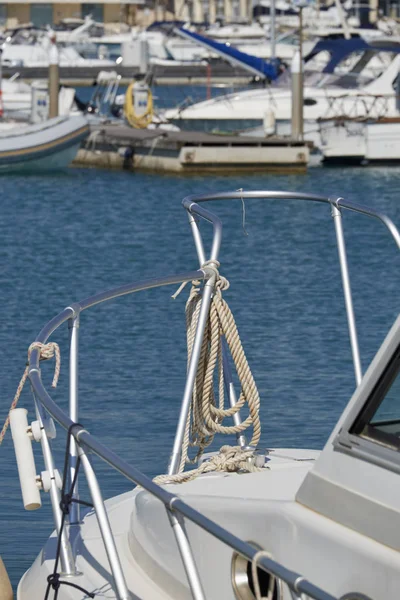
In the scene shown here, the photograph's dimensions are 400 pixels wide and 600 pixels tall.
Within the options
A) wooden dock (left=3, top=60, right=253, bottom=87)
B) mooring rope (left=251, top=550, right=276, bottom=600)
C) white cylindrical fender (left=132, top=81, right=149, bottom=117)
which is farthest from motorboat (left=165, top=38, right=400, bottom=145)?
mooring rope (left=251, top=550, right=276, bottom=600)

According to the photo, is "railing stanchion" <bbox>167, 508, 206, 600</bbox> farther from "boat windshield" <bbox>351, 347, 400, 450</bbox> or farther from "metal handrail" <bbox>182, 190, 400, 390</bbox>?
"metal handrail" <bbox>182, 190, 400, 390</bbox>

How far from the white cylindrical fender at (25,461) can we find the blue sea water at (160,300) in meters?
2.58

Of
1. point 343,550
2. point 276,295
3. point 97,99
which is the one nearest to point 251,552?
point 343,550

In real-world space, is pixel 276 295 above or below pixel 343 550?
below

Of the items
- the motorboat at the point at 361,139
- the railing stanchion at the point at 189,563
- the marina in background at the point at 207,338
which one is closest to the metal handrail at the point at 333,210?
the marina in background at the point at 207,338

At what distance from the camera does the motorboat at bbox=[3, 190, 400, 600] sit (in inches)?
149

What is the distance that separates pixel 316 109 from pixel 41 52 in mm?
42256

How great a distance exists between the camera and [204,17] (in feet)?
349

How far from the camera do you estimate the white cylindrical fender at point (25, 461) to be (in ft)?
15.2

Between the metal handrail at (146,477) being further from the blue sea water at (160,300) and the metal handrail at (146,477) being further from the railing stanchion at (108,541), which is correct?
the blue sea water at (160,300)

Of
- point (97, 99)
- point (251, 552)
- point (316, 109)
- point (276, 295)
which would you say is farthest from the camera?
point (97, 99)

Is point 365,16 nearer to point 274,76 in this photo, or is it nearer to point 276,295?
point 274,76

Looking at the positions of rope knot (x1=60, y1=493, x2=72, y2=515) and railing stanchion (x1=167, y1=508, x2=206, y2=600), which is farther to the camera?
rope knot (x1=60, y1=493, x2=72, y2=515)

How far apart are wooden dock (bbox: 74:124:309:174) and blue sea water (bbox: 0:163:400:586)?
32cm
